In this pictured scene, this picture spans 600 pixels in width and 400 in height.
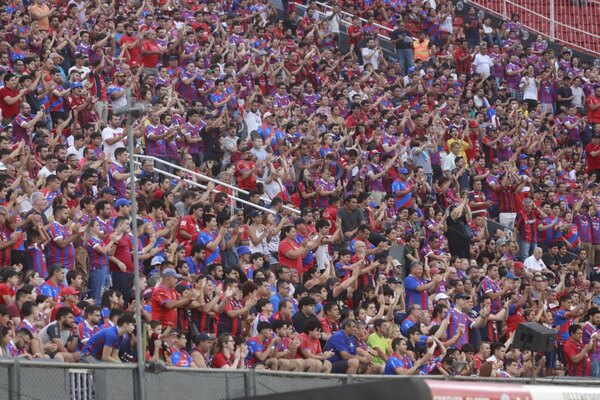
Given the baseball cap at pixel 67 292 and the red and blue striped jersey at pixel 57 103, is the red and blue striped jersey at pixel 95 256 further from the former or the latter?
the red and blue striped jersey at pixel 57 103

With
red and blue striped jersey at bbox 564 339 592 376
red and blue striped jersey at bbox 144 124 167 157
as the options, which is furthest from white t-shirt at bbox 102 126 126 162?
red and blue striped jersey at bbox 564 339 592 376

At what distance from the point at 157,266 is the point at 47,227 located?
5.11 feet

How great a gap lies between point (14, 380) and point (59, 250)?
6477 millimetres

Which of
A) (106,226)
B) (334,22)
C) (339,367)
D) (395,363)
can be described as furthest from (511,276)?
(334,22)

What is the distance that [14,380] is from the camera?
10891 millimetres

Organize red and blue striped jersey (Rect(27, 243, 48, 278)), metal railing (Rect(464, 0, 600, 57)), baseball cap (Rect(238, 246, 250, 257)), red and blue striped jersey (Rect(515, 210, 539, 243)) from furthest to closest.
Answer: metal railing (Rect(464, 0, 600, 57)) < red and blue striped jersey (Rect(515, 210, 539, 243)) < baseball cap (Rect(238, 246, 250, 257)) < red and blue striped jersey (Rect(27, 243, 48, 278))

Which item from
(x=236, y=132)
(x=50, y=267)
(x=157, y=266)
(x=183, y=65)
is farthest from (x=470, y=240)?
(x=50, y=267)

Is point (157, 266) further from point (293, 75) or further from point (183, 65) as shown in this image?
point (293, 75)

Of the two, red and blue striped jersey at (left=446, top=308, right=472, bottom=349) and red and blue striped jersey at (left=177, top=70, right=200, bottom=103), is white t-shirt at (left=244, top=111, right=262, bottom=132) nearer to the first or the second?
red and blue striped jersey at (left=177, top=70, right=200, bottom=103)

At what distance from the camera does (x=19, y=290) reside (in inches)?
589

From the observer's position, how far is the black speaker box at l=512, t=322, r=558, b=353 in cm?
1545

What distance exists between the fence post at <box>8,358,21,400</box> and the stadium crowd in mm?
2410

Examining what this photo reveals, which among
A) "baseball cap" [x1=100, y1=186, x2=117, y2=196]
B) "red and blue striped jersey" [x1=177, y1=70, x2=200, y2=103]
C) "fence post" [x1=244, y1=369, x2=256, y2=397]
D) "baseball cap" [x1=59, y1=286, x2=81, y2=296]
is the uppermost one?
"red and blue striped jersey" [x1=177, y1=70, x2=200, y2=103]

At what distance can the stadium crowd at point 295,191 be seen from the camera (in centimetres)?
1669
